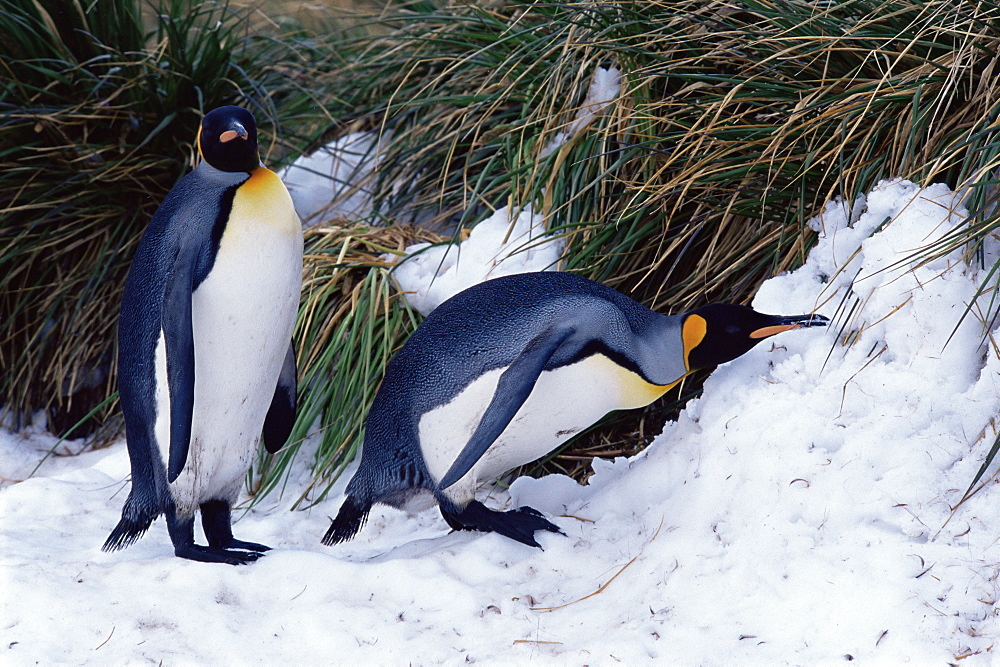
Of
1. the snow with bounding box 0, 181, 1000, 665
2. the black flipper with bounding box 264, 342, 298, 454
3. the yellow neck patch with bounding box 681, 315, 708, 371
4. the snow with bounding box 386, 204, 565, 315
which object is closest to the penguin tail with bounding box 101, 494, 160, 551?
the snow with bounding box 0, 181, 1000, 665

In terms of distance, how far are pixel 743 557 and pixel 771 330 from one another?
1.61 ft

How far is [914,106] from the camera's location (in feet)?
6.30

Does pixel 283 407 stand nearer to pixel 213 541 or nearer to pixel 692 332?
pixel 213 541

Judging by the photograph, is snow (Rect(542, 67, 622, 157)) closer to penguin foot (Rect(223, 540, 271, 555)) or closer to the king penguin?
the king penguin

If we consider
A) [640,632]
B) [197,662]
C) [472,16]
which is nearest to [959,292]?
[640,632]

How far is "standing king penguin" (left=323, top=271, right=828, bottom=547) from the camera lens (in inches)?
73.3

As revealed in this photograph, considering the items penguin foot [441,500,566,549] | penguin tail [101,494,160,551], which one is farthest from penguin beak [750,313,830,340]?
penguin tail [101,494,160,551]

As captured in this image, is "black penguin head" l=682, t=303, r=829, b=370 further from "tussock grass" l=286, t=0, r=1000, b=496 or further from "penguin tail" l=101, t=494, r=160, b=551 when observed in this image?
"penguin tail" l=101, t=494, r=160, b=551

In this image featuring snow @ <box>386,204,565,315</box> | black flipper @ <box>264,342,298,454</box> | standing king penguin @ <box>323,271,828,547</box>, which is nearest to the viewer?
standing king penguin @ <box>323,271,828,547</box>

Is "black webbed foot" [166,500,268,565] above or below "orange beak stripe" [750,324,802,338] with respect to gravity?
below

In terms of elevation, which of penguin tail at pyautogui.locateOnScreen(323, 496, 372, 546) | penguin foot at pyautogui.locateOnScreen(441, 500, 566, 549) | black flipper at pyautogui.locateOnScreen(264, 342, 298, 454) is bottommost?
penguin tail at pyautogui.locateOnScreen(323, 496, 372, 546)

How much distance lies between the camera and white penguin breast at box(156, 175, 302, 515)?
6.04 ft

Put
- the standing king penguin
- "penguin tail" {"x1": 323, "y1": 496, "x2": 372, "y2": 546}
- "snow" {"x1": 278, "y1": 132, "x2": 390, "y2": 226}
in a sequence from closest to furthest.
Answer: the standing king penguin → "penguin tail" {"x1": 323, "y1": 496, "x2": 372, "y2": 546} → "snow" {"x1": 278, "y1": 132, "x2": 390, "y2": 226}

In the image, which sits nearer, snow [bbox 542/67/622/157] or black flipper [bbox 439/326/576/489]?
black flipper [bbox 439/326/576/489]
